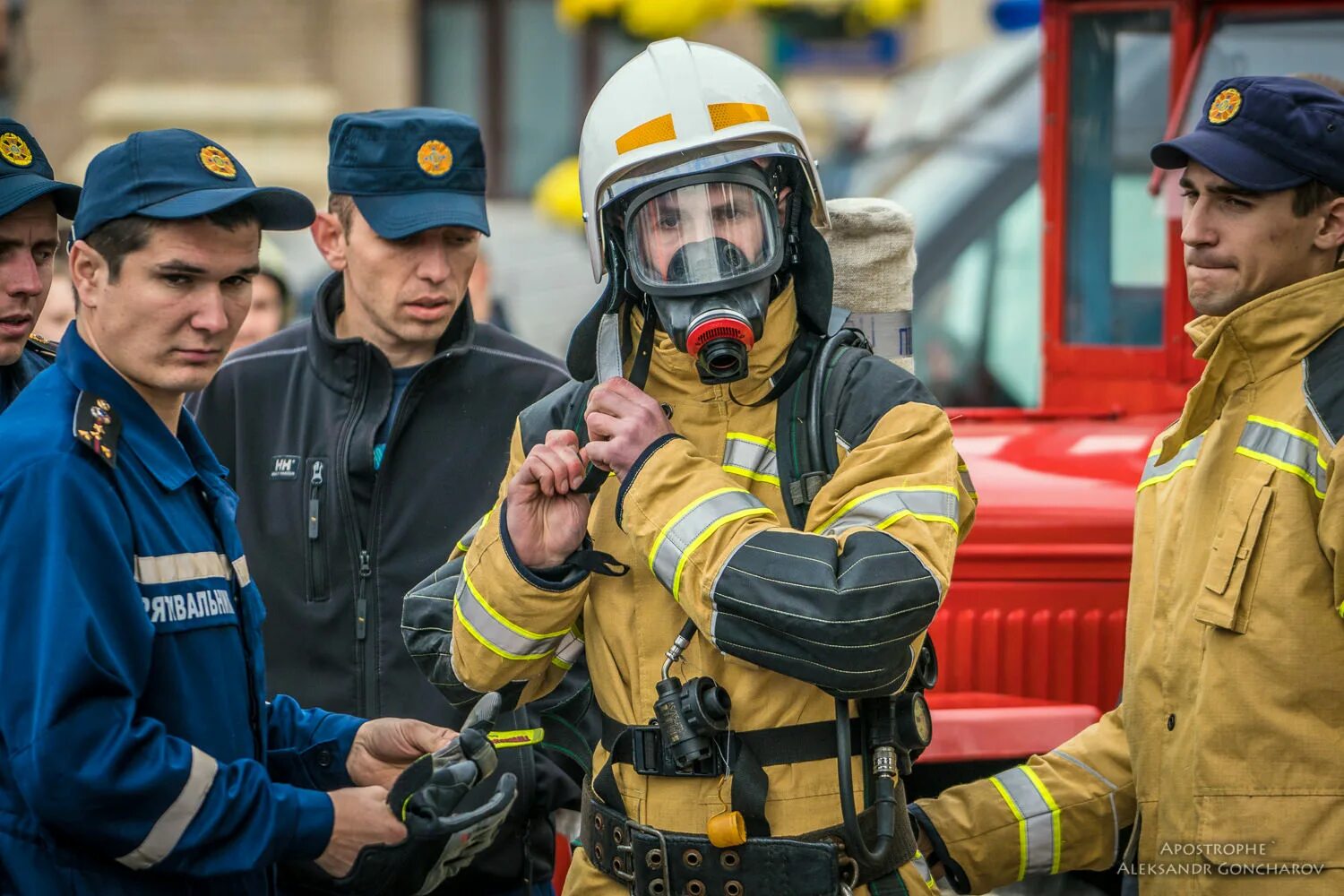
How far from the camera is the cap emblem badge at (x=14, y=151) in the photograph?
132 inches

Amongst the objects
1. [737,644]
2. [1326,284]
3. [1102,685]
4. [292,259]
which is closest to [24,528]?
[737,644]

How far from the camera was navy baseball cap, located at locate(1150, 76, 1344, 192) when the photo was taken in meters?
3.05

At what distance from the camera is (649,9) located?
14.7 meters

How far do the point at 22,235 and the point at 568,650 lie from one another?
1389mm

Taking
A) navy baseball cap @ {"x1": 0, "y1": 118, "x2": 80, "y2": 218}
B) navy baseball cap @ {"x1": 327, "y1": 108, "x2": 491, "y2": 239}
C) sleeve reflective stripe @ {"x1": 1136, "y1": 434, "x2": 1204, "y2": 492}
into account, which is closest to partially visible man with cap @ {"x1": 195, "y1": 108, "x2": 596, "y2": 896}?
navy baseball cap @ {"x1": 327, "y1": 108, "x2": 491, "y2": 239}

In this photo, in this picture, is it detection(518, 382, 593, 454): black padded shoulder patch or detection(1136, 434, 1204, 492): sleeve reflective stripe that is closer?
detection(518, 382, 593, 454): black padded shoulder patch

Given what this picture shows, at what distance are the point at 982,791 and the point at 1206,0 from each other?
104 inches

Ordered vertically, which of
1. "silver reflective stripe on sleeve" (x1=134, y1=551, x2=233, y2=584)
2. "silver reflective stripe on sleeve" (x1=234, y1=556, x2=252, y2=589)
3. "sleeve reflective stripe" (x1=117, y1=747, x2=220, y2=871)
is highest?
"silver reflective stripe on sleeve" (x1=134, y1=551, x2=233, y2=584)

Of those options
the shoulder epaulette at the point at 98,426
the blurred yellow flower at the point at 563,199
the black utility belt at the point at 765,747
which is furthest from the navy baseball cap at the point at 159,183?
the blurred yellow flower at the point at 563,199

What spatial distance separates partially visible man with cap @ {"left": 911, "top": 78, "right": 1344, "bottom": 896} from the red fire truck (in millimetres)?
434

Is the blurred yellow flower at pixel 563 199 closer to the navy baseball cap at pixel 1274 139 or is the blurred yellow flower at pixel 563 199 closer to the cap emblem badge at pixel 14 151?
the cap emblem badge at pixel 14 151

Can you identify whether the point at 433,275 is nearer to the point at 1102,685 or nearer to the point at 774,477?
the point at 774,477

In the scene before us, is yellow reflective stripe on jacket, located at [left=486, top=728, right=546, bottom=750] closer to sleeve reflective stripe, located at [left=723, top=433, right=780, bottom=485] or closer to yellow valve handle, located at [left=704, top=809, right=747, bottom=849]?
→ yellow valve handle, located at [left=704, top=809, right=747, bottom=849]

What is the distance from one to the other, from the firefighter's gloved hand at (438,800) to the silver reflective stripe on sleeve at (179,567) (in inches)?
17.7
